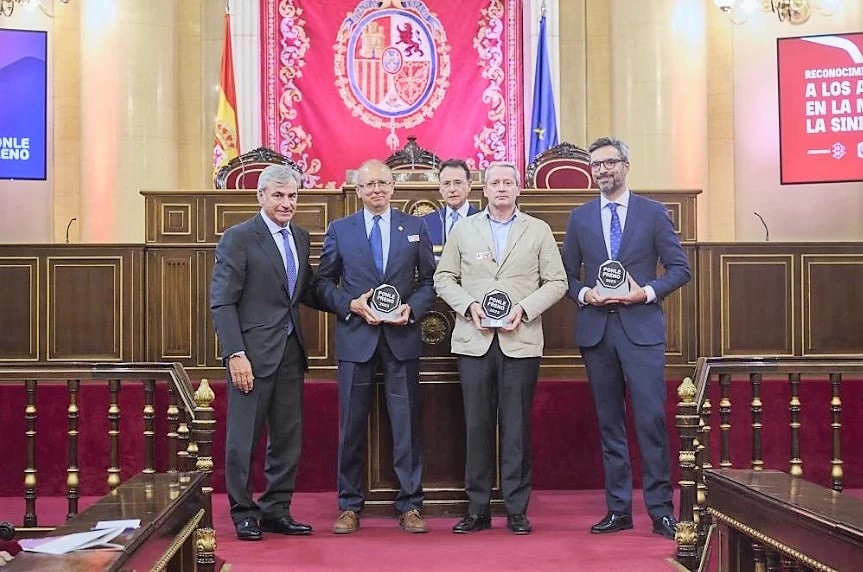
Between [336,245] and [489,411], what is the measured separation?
1.01 metres

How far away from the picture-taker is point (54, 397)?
616cm

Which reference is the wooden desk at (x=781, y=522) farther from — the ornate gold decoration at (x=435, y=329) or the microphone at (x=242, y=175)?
the microphone at (x=242, y=175)

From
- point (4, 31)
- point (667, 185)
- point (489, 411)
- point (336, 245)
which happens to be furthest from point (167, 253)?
point (667, 185)

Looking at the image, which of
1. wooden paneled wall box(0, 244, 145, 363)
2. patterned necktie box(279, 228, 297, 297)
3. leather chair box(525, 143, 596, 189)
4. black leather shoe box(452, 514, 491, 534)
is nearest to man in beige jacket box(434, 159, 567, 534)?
black leather shoe box(452, 514, 491, 534)

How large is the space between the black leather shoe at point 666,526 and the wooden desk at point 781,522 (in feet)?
4.56

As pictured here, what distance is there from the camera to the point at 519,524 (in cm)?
497

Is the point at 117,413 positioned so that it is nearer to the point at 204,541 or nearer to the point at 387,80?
the point at 204,541

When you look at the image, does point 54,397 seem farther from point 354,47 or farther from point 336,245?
point 354,47

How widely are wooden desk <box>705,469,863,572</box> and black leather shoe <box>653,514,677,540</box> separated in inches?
54.7

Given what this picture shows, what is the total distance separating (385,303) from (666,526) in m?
1.50

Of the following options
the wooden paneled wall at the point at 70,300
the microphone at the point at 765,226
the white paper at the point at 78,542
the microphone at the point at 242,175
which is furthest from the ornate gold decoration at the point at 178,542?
the microphone at the point at 765,226

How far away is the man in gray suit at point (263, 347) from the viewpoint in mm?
4918

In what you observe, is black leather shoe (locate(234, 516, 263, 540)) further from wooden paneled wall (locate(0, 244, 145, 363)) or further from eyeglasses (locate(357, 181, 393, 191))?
wooden paneled wall (locate(0, 244, 145, 363))

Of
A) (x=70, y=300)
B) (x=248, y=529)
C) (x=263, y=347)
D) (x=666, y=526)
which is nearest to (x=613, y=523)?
(x=666, y=526)
